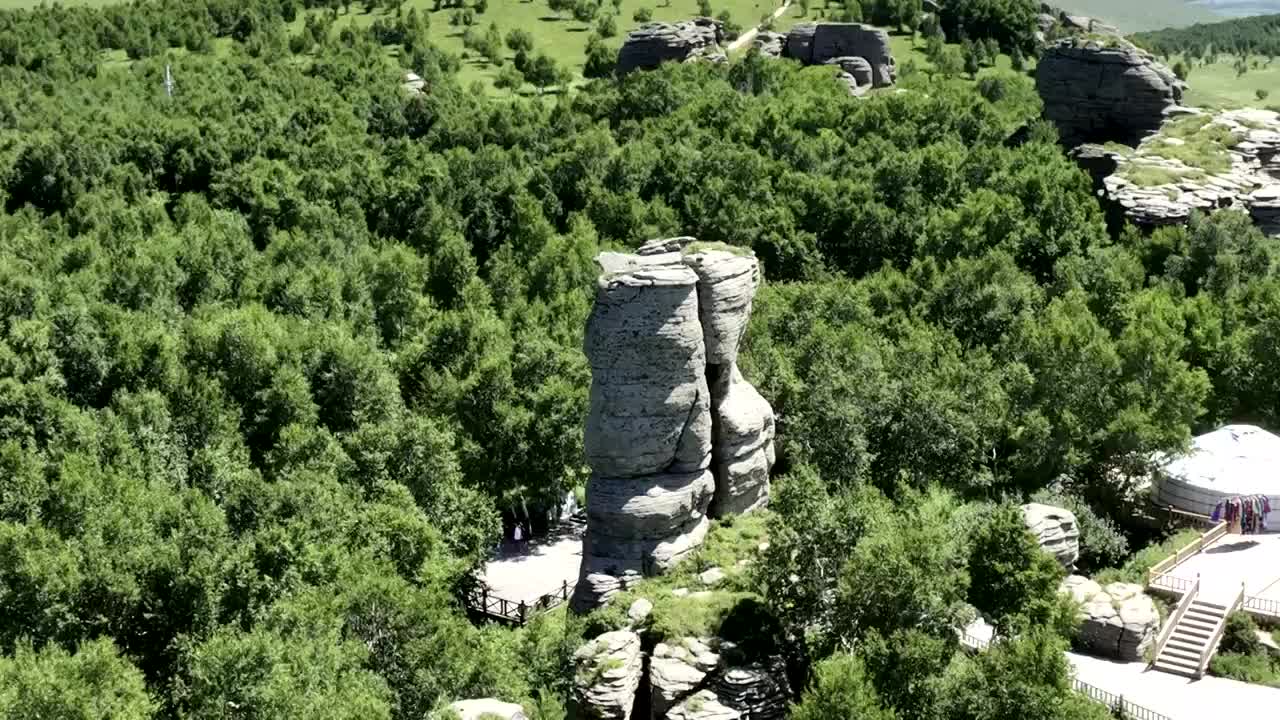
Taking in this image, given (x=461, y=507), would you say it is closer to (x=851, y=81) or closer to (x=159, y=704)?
(x=159, y=704)

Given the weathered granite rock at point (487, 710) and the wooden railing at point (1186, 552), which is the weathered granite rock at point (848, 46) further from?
the weathered granite rock at point (487, 710)

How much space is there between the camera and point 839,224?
98.3 metres

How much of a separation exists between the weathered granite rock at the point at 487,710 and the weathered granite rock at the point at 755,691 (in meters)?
6.40

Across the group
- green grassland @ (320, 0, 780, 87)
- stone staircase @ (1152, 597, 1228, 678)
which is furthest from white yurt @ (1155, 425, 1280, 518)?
green grassland @ (320, 0, 780, 87)

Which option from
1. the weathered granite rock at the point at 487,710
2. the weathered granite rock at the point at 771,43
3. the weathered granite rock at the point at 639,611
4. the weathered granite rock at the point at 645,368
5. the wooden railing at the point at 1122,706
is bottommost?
the wooden railing at the point at 1122,706

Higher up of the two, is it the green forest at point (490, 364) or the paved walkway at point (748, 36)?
the paved walkway at point (748, 36)

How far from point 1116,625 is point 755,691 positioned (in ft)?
47.3

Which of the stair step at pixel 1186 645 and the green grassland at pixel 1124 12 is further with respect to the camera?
the green grassland at pixel 1124 12

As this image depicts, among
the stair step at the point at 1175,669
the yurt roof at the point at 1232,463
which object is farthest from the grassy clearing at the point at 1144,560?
the stair step at the point at 1175,669

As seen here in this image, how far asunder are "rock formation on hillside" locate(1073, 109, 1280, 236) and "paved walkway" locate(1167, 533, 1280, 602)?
129 feet

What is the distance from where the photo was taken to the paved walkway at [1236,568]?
166ft

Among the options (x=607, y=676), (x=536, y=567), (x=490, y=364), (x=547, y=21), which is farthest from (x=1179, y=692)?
(x=547, y=21)

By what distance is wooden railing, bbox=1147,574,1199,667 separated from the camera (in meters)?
46.7

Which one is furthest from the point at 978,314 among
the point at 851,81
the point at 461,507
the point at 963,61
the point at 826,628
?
the point at 963,61
